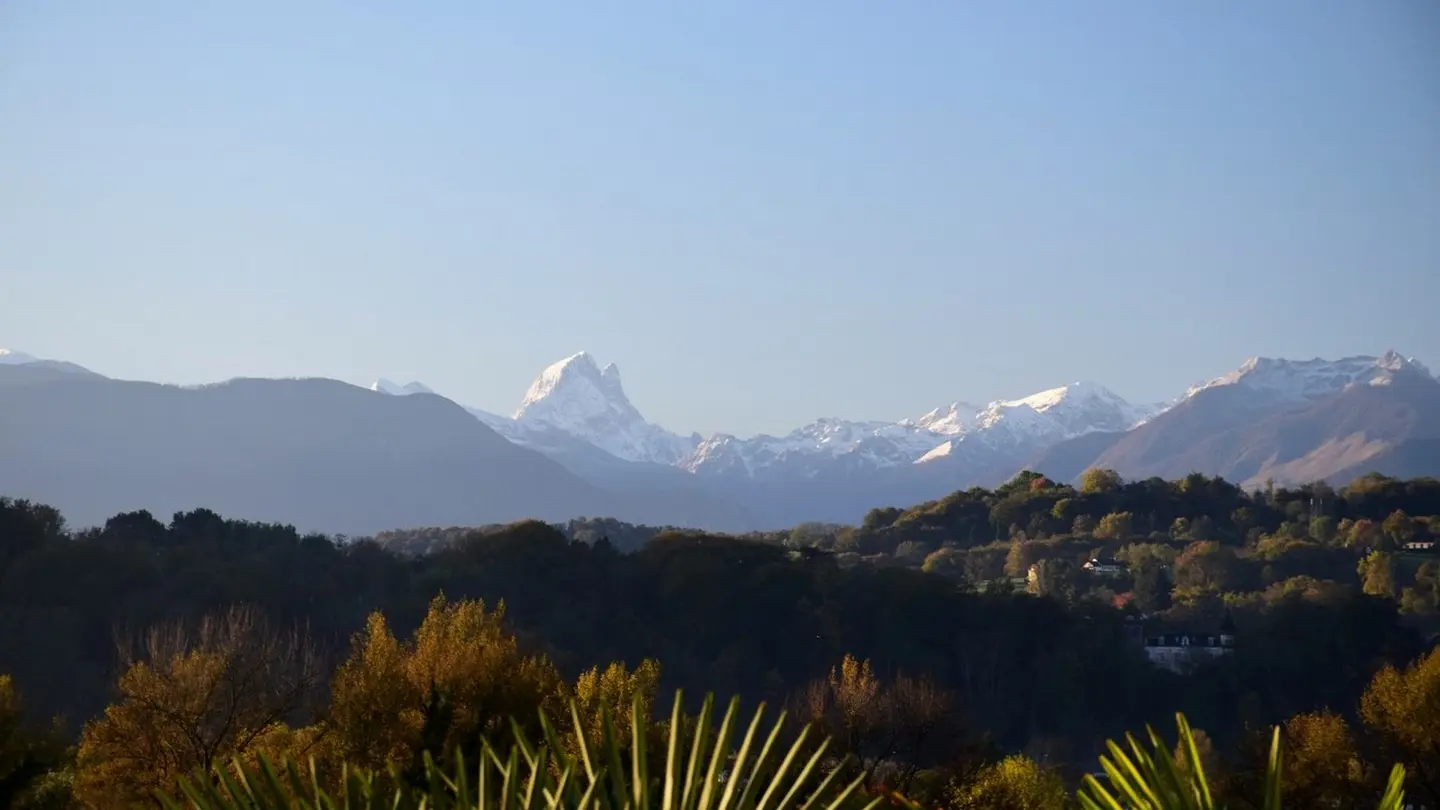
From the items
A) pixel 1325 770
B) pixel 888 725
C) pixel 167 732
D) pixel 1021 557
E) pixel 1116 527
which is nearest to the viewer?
pixel 167 732

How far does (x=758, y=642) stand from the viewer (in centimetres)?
8644

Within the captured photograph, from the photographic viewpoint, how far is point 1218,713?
82.6 metres

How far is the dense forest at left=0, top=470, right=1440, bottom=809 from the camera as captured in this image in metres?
30.1

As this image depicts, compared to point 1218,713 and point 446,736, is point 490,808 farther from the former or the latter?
point 1218,713

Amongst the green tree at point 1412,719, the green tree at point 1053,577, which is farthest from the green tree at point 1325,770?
the green tree at point 1053,577

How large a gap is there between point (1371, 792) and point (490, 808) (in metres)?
35.0

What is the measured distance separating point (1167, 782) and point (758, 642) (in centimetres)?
7878

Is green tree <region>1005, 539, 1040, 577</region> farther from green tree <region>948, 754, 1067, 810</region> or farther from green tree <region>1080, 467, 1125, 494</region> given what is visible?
green tree <region>948, 754, 1067, 810</region>

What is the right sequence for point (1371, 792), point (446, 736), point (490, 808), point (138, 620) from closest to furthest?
point (490, 808) < point (446, 736) < point (1371, 792) < point (138, 620)

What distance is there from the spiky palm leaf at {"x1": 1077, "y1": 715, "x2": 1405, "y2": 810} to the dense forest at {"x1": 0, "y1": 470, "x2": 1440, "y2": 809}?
68.7 feet

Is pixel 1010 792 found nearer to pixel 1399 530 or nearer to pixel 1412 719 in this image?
pixel 1412 719

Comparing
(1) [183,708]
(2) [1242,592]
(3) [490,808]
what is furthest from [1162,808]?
(2) [1242,592]

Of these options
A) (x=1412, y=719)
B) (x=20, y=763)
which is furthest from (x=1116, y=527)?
(x=20, y=763)

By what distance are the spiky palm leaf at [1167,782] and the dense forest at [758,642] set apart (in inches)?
825
